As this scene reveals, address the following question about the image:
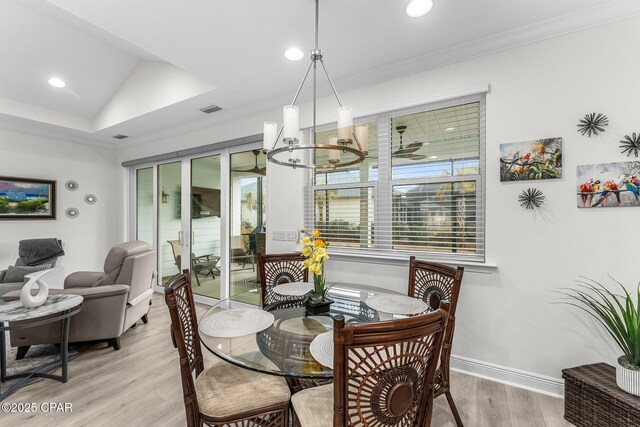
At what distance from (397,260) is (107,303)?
271cm

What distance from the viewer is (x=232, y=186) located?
4.20m

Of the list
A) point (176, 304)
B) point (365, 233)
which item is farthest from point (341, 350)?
point (365, 233)

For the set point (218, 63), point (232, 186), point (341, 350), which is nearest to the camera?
point (341, 350)

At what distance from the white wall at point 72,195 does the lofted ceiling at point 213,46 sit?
39 centimetres

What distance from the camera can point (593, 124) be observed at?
2.01 m

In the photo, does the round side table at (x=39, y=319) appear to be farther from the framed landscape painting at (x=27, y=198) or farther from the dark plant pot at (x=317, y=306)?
the framed landscape painting at (x=27, y=198)

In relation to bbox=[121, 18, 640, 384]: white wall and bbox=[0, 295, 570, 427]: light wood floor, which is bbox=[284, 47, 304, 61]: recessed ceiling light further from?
bbox=[0, 295, 570, 427]: light wood floor

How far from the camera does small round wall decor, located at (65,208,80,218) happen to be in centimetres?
492

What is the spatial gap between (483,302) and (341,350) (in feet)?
6.42

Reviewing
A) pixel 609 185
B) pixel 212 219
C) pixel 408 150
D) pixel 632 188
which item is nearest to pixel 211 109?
pixel 212 219

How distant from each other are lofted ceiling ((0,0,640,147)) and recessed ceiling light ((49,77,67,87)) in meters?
0.07

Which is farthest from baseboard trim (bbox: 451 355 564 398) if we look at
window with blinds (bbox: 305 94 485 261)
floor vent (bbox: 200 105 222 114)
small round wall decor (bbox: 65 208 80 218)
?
small round wall decor (bbox: 65 208 80 218)

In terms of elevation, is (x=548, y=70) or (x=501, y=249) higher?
(x=548, y=70)

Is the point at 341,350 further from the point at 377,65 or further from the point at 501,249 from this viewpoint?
the point at 377,65
